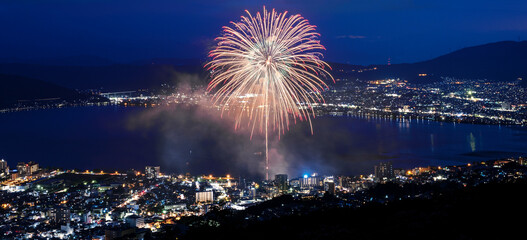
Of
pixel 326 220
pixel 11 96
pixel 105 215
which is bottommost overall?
pixel 105 215

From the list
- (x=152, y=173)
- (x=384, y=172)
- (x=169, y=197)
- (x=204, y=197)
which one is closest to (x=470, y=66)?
(x=384, y=172)

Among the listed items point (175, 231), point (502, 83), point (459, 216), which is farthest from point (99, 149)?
point (502, 83)

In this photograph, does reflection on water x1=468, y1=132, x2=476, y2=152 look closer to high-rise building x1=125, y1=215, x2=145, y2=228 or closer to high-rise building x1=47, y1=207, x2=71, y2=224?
high-rise building x1=125, y1=215, x2=145, y2=228

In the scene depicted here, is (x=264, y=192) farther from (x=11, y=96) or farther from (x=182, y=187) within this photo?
(x=11, y=96)

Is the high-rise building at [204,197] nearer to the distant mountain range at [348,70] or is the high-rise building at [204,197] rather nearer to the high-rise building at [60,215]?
the high-rise building at [60,215]

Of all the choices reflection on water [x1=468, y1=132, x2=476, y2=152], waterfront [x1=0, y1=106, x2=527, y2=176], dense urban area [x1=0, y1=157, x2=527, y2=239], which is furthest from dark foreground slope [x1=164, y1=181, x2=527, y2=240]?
reflection on water [x1=468, y1=132, x2=476, y2=152]

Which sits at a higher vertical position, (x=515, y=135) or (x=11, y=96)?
(x=11, y=96)
